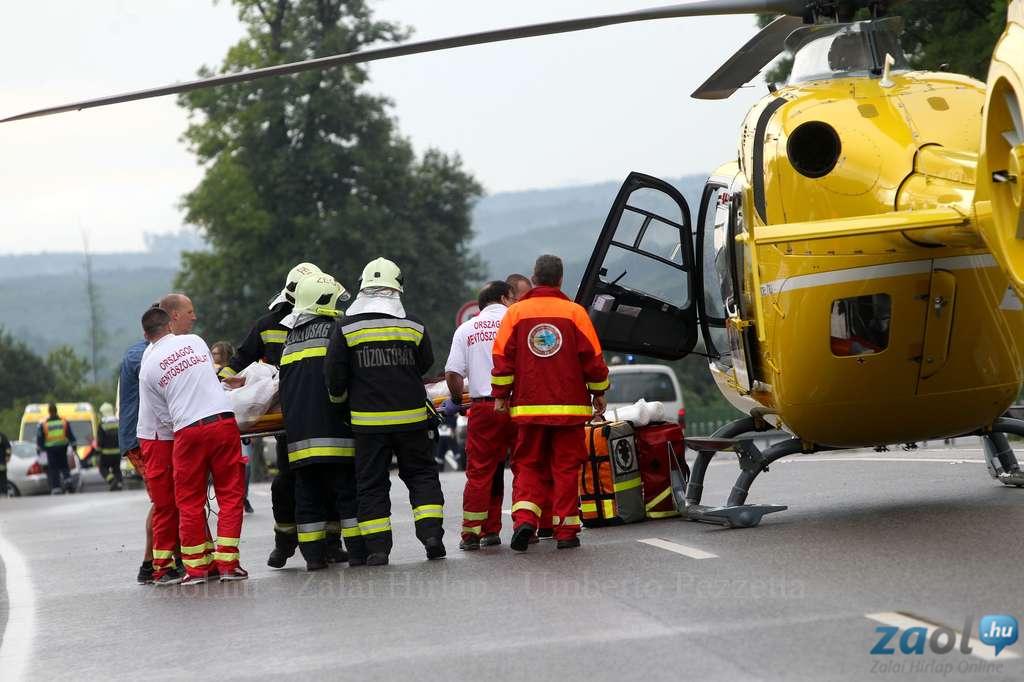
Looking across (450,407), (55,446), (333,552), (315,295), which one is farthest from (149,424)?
(55,446)

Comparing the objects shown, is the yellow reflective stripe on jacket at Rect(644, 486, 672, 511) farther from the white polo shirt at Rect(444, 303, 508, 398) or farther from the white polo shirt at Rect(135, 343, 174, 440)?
the white polo shirt at Rect(135, 343, 174, 440)

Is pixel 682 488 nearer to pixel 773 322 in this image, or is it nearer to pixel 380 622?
pixel 773 322

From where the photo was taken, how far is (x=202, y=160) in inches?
2096

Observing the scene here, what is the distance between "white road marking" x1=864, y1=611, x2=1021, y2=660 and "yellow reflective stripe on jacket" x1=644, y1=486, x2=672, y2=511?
5534mm

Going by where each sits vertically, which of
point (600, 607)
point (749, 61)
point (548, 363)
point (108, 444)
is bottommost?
point (108, 444)

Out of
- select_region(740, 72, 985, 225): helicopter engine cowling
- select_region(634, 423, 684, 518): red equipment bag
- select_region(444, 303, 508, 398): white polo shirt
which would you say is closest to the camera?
select_region(740, 72, 985, 225): helicopter engine cowling

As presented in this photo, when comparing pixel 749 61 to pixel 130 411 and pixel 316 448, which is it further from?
pixel 130 411

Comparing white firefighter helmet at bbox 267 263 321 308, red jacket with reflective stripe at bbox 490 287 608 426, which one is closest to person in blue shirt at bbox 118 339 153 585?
white firefighter helmet at bbox 267 263 321 308

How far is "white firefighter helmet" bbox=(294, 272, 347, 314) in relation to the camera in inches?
449

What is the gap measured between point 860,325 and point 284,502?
14.3ft

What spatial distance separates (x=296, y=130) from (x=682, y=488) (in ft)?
138

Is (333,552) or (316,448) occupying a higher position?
(316,448)

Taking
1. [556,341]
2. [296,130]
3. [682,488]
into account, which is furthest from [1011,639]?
[296,130]

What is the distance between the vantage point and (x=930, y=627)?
22.3ft
